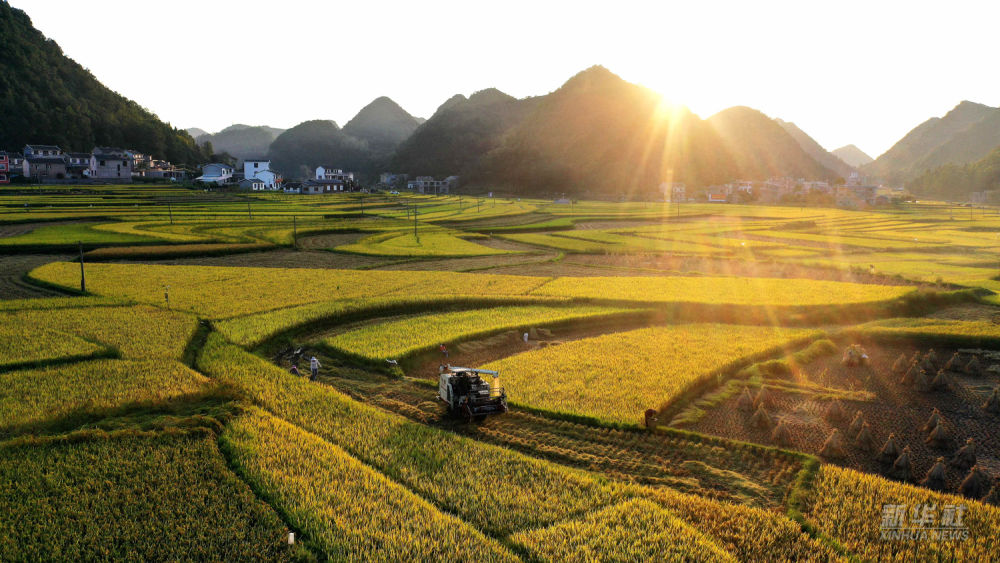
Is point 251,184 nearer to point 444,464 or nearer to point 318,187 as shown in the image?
point 318,187

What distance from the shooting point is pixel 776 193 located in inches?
5005

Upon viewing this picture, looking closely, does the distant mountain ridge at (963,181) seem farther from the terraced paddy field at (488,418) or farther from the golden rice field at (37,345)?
the golden rice field at (37,345)

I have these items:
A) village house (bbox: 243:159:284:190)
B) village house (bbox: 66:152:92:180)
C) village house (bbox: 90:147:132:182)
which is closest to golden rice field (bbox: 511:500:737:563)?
village house (bbox: 66:152:92:180)

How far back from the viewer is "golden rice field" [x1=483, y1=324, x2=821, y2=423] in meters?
13.8

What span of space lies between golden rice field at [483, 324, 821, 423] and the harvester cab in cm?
99

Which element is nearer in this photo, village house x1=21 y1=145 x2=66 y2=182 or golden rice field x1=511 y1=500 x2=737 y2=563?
golden rice field x1=511 y1=500 x2=737 y2=563

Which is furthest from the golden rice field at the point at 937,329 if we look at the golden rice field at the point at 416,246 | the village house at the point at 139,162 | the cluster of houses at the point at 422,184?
the cluster of houses at the point at 422,184

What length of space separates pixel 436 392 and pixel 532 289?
1354 cm

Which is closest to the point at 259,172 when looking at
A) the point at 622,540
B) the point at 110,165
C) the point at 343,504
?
the point at 110,165

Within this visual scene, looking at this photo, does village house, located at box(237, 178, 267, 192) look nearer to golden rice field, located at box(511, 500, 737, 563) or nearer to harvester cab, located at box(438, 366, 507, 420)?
harvester cab, located at box(438, 366, 507, 420)

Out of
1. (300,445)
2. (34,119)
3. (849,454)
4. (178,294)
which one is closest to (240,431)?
(300,445)

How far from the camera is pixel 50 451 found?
10453 millimetres

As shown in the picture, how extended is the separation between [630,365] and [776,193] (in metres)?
129

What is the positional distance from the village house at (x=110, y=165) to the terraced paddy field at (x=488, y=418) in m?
63.2
